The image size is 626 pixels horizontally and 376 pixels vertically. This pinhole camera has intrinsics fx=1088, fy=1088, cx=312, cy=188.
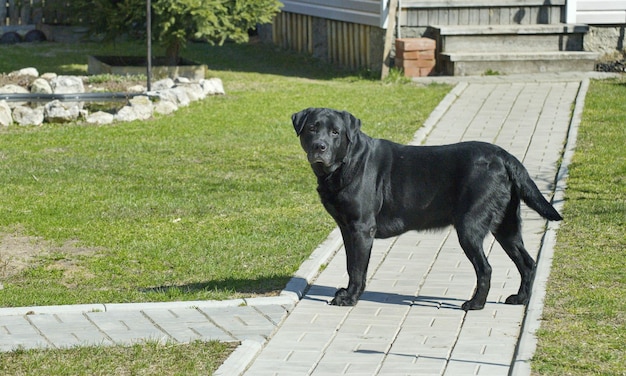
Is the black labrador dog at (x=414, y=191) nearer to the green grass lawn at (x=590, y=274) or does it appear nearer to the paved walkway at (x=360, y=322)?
the paved walkway at (x=360, y=322)

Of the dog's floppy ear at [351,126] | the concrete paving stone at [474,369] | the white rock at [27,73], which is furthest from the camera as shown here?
the white rock at [27,73]

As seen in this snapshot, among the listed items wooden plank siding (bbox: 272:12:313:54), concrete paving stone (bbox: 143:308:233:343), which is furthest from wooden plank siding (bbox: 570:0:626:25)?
concrete paving stone (bbox: 143:308:233:343)

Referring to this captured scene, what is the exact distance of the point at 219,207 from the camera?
9891 millimetres

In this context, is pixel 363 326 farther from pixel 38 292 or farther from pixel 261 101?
pixel 261 101

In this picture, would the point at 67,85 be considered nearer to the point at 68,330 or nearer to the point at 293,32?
the point at 293,32

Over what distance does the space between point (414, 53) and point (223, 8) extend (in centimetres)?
326

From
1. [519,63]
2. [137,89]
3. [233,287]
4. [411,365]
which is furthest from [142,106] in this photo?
[411,365]

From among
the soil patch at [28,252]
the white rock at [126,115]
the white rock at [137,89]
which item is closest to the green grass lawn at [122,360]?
the soil patch at [28,252]

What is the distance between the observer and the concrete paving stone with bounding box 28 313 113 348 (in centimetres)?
614

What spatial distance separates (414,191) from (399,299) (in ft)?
2.38

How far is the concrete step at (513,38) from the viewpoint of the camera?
18391 millimetres

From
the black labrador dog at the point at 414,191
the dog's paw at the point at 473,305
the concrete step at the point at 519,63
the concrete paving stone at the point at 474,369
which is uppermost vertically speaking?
the black labrador dog at the point at 414,191

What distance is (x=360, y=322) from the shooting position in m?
6.62

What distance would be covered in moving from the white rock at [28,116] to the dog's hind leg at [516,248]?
8.94 meters
